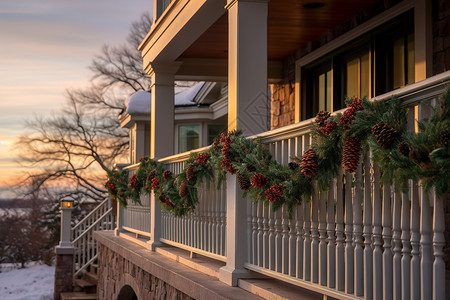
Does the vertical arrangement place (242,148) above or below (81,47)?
below

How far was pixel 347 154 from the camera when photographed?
3480 millimetres

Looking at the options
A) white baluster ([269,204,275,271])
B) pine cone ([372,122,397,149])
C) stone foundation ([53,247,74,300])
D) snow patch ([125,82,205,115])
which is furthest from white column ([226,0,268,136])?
stone foundation ([53,247,74,300])

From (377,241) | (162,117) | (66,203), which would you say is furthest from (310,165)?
(66,203)

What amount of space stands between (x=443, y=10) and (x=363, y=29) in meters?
1.51

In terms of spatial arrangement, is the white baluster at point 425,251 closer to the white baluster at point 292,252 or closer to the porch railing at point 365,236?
the porch railing at point 365,236

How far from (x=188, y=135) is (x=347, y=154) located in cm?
1318

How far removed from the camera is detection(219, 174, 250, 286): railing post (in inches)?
207

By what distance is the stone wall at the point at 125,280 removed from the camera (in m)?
Answer: 6.88

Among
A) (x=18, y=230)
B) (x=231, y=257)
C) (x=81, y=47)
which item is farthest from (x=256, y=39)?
(x=81, y=47)

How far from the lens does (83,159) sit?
2867cm

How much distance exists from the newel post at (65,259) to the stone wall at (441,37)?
455 inches

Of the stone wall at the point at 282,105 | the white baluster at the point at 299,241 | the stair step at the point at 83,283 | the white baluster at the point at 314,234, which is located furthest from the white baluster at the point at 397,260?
the stair step at the point at 83,283

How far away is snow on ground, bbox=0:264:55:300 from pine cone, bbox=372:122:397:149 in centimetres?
1748

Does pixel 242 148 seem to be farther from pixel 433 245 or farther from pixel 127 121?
pixel 127 121
